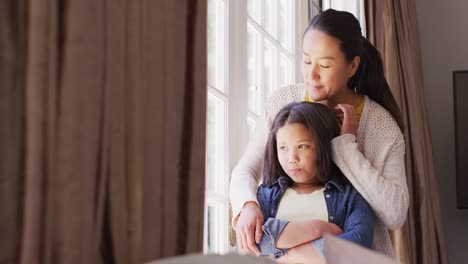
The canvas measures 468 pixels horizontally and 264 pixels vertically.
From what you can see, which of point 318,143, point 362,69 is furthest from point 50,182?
point 362,69

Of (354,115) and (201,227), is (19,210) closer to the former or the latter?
(201,227)

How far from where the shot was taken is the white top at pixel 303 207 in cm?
213

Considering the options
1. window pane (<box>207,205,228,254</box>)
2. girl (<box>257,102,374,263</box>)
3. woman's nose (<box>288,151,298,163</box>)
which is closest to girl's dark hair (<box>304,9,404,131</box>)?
girl (<box>257,102,374,263</box>)

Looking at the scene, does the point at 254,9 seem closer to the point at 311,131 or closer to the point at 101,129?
the point at 311,131

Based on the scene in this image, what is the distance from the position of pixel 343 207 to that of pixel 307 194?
10 cm

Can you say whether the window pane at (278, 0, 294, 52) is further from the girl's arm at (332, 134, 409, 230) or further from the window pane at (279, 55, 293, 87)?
the girl's arm at (332, 134, 409, 230)

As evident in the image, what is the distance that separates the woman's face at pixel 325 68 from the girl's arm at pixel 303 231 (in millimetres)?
400

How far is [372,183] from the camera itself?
217 cm

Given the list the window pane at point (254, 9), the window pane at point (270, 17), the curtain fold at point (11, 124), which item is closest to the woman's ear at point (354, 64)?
the window pane at point (254, 9)

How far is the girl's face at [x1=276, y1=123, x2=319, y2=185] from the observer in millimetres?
2160

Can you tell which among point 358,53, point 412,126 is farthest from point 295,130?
point 412,126

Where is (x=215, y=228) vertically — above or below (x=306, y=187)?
below

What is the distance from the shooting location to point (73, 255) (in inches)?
52.7

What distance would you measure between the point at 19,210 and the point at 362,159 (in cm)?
112
